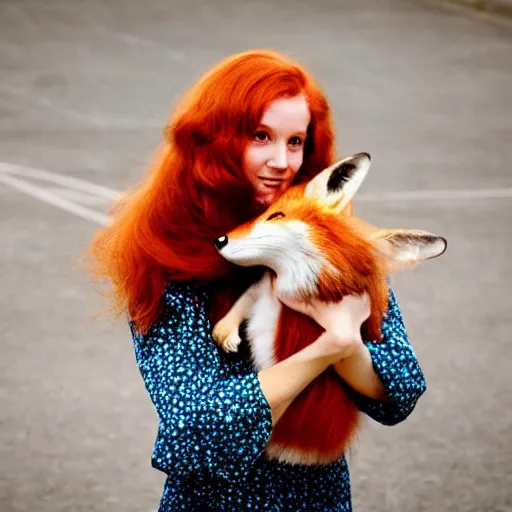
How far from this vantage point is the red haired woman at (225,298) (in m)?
2.15

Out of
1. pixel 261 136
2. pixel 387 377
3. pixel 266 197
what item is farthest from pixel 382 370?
pixel 261 136

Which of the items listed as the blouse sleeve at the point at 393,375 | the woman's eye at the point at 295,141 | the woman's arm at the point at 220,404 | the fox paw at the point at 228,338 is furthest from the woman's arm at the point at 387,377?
the woman's eye at the point at 295,141

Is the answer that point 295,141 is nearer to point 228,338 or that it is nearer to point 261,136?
point 261,136

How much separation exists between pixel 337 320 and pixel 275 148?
0.37m

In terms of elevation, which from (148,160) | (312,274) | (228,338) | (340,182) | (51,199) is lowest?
(51,199)

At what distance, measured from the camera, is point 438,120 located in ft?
28.9

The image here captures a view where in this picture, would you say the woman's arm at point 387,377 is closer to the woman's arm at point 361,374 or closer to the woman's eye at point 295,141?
the woman's arm at point 361,374

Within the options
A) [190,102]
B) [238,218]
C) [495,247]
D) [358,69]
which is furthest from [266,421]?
[358,69]

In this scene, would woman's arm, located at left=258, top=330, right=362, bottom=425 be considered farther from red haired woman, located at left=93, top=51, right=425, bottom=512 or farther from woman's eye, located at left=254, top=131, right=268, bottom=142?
woman's eye, located at left=254, top=131, right=268, bottom=142

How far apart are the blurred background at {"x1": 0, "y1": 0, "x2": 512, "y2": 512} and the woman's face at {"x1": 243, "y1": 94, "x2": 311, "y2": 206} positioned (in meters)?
0.67

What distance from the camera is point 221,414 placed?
84.6 inches

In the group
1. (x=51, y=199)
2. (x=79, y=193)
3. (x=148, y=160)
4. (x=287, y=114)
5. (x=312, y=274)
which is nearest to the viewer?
(x=312, y=274)

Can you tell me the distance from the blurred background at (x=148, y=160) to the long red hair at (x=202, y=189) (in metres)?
0.50

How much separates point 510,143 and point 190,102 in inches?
252
